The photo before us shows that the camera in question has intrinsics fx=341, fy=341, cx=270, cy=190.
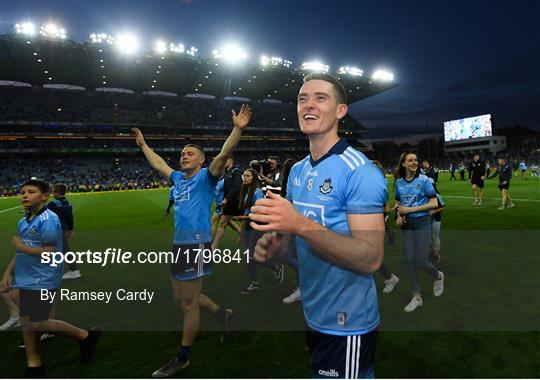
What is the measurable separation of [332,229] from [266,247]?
0.38 metres

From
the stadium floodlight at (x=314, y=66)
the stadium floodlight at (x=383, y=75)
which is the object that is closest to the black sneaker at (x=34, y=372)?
the stadium floodlight at (x=314, y=66)

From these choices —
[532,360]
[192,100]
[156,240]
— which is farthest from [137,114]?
[532,360]

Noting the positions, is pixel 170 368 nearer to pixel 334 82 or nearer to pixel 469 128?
pixel 334 82

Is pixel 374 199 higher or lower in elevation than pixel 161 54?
lower

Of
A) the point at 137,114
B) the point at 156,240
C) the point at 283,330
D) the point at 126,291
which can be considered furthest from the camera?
the point at 137,114

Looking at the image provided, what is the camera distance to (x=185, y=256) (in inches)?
145

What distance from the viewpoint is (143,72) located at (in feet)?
170

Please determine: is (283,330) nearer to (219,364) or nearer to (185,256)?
(219,364)

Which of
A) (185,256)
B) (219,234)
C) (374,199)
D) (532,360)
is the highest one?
(374,199)

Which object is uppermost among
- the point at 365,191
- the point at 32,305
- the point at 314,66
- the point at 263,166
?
the point at 314,66

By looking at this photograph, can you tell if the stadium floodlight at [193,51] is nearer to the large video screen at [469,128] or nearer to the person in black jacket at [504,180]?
the person in black jacket at [504,180]

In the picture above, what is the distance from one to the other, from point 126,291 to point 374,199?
618 cm

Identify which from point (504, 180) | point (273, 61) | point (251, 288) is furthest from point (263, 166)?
point (273, 61)

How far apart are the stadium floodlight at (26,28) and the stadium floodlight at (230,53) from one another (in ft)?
70.3
